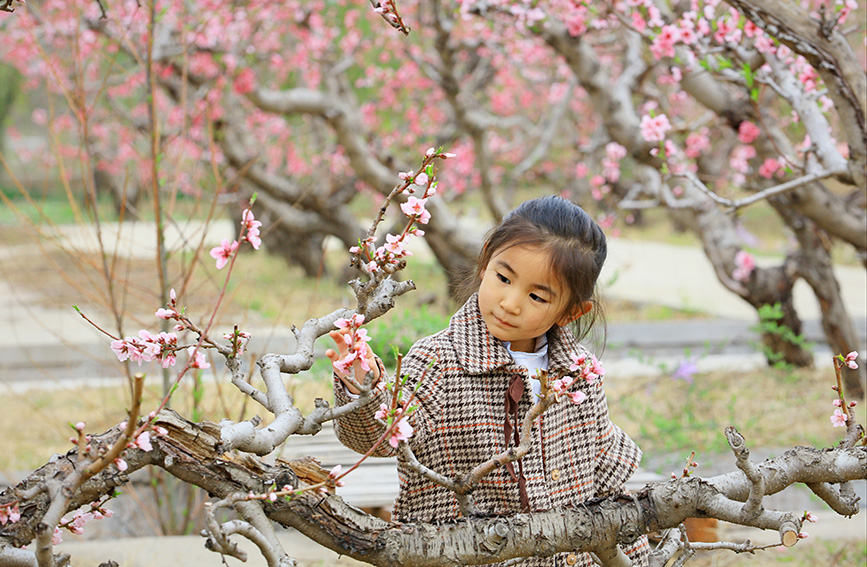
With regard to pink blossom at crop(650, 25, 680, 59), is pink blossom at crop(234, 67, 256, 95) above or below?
below

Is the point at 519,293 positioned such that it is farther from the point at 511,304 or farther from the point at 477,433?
the point at 477,433

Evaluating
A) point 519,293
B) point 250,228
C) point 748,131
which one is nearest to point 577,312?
point 519,293

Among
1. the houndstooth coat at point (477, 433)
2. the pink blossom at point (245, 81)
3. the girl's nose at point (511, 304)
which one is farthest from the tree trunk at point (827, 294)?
the pink blossom at point (245, 81)

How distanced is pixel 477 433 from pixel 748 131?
3226 millimetres

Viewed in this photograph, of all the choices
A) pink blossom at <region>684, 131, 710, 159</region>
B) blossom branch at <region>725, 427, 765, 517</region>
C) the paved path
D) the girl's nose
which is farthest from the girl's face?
pink blossom at <region>684, 131, 710, 159</region>

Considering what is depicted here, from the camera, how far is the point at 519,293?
5.69 ft

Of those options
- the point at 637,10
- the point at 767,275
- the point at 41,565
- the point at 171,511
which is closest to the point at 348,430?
the point at 41,565

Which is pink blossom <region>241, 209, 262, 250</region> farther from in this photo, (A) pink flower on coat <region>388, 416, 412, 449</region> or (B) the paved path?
(B) the paved path

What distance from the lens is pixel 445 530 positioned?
1585 mm

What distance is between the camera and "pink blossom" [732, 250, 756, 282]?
5020 millimetres

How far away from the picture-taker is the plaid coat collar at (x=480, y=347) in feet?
5.83

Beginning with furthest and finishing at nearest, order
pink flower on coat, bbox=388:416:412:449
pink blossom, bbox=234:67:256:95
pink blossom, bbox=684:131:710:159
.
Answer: pink blossom, bbox=234:67:256:95 → pink blossom, bbox=684:131:710:159 → pink flower on coat, bbox=388:416:412:449

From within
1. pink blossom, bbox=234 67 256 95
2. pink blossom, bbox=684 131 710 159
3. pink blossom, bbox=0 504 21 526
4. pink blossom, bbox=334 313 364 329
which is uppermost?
pink blossom, bbox=334 313 364 329

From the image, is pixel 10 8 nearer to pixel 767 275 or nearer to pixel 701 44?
pixel 701 44
